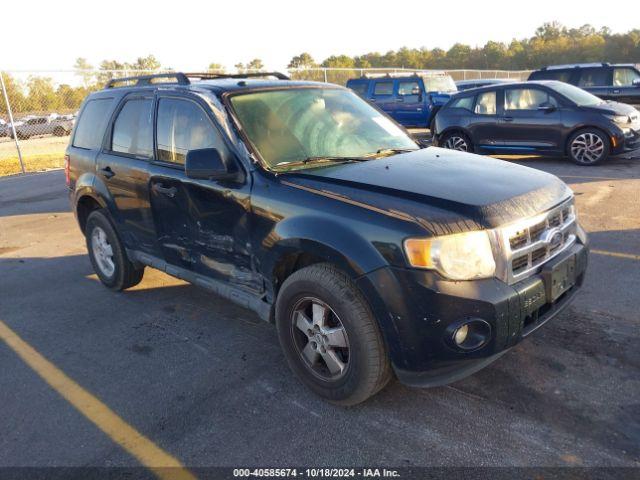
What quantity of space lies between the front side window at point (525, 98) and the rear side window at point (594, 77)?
18.7 ft

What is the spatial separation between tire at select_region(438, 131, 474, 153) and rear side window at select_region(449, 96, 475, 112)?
1.84 ft

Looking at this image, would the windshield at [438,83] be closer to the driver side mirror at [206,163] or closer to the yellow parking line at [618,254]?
the yellow parking line at [618,254]

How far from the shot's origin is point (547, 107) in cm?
1014

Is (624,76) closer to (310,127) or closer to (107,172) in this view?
(310,127)

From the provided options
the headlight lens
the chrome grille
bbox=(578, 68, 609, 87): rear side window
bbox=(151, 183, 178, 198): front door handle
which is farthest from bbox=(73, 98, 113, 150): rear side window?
bbox=(578, 68, 609, 87): rear side window

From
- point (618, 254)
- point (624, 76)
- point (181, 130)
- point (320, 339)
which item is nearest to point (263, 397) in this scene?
point (320, 339)

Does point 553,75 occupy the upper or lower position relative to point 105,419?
upper

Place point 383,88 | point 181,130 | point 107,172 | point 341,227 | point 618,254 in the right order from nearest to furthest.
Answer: point 341,227
point 181,130
point 107,172
point 618,254
point 383,88

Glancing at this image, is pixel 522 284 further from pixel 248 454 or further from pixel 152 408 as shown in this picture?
pixel 152 408

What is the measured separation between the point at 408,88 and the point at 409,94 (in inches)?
7.2

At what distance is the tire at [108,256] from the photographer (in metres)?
4.91

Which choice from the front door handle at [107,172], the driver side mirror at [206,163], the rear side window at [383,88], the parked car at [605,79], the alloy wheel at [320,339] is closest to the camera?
the alloy wheel at [320,339]

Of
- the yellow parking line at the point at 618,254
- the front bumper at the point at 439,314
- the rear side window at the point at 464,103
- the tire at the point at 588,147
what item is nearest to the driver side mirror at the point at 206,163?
the front bumper at the point at 439,314

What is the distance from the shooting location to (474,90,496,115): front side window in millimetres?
10914
